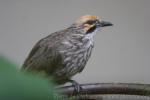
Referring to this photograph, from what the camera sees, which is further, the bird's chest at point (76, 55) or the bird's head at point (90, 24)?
the bird's head at point (90, 24)

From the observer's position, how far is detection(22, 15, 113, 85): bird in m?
1.10

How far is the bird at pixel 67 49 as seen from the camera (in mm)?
1099

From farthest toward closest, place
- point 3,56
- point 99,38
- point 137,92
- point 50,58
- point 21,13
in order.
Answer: point 99,38 < point 21,13 < point 50,58 < point 137,92 < point 3,56

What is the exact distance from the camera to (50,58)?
114 centimetres

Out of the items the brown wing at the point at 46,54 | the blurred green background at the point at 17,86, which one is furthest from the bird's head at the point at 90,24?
the blurred green background at the point at 17,86

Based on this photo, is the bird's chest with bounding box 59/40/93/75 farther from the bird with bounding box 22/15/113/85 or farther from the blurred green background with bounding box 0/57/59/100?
the blurred green background with bounding box 0/57/59/100

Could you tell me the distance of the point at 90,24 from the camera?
1.23 metres

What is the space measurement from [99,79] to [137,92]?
3.65ft

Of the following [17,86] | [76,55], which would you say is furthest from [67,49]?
[17,86]

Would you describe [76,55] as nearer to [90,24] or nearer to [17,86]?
[90,24]

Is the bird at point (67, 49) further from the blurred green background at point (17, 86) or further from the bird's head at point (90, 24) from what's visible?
the blurred green background at point (17, 86)

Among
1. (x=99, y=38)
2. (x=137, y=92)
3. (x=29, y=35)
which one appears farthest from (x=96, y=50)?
(x=137, y=92)

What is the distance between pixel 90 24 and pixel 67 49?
11 centimetres

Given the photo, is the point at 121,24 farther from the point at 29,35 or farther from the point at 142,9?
the point at 29,35
